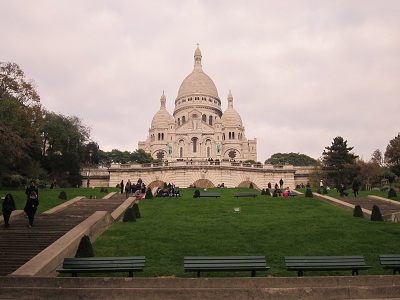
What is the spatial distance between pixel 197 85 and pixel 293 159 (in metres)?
29.4

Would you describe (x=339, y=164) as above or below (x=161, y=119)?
below

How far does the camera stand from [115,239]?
1614 cm

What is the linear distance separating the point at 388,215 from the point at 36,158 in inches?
1458

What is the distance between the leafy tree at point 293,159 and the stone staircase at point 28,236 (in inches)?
3363

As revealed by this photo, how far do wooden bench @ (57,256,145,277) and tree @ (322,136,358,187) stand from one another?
4418 cm

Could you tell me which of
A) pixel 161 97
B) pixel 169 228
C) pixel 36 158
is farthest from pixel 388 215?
pixel 161 97

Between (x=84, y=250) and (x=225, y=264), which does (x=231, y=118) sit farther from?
(x=225, y=264)

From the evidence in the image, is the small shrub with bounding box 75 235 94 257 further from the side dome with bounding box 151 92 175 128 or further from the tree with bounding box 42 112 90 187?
the side dome with bounding box 151 92 175 128

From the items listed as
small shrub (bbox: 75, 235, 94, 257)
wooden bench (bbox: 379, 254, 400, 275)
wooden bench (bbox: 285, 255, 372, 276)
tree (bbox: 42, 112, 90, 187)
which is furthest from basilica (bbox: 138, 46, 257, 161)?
wooden bench (bbox: 285, 255, 372, 276)

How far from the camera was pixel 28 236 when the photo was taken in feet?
52.2

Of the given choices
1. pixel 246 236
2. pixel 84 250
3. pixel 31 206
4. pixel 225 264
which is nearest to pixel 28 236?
pixel 31 206

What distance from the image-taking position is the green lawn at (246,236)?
45.6 feet

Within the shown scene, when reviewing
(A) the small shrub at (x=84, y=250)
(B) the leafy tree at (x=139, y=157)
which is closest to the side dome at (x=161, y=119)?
(B) the leafy tree at (x=139, y=157)

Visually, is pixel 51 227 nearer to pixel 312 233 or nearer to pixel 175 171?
pixel 312 233
